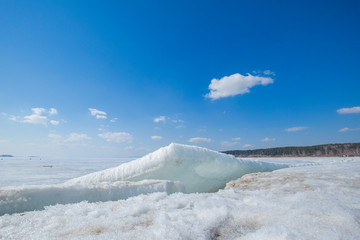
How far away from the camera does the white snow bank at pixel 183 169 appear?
16.3ft

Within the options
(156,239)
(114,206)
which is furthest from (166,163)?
(156,239)

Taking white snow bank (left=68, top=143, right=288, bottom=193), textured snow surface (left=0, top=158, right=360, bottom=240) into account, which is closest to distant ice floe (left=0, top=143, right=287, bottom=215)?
white snow bank (left=68, top=143, right=288, bottom=193)

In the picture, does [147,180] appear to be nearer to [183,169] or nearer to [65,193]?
[65,193]

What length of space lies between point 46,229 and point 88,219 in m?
0.29

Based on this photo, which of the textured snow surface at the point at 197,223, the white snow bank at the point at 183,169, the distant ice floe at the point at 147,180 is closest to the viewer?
the textured snow surface at the point at 197,223

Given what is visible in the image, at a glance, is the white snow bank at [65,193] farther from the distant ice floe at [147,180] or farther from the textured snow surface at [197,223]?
the textured snow surface at [197,223]

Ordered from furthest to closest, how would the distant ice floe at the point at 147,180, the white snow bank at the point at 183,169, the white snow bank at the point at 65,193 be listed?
the white snow bank at the point at 183,169
the distant ice floe at the point at 147,180
the white snow bank at the point at 65,193

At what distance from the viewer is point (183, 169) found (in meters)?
5.39

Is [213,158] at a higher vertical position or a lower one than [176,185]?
higher

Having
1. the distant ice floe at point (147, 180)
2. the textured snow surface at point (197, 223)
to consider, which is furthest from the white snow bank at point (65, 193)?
the textured snow surface at point (197, 223)

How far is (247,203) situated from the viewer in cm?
205

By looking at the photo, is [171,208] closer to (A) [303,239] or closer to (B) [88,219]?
(B) [88,219]

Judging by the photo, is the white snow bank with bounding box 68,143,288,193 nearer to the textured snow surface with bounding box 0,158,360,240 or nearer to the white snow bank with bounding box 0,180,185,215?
the white snow bank with bounding box 0,180,185,215

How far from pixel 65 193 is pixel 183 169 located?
3.20 m
